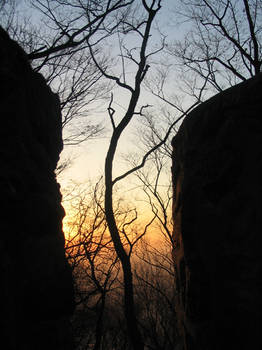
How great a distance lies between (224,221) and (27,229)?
6.27 feet

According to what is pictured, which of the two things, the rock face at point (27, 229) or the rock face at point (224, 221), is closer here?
the rock face at point (27, 229)

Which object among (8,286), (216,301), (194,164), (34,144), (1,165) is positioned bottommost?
(216,301)

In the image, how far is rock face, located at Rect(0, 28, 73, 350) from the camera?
205 cm

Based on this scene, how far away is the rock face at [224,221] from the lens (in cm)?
221

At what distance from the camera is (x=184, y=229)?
2898 mm

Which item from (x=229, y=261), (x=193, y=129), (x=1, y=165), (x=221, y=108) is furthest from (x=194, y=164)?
(x=1, y=165)

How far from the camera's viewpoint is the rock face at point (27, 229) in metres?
2.05

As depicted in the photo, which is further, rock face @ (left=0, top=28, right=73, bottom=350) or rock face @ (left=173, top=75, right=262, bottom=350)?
rock face @ (left=173, top=75, right=262, bottom=350)

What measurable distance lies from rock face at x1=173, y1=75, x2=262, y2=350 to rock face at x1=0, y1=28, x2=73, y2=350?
1.39 metres

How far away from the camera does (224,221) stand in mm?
2459

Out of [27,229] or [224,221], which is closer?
[27,229]

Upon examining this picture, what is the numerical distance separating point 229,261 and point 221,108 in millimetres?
1540

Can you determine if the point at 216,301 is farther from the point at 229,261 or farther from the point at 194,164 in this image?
the point at 194,164

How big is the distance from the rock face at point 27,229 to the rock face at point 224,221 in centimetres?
139
